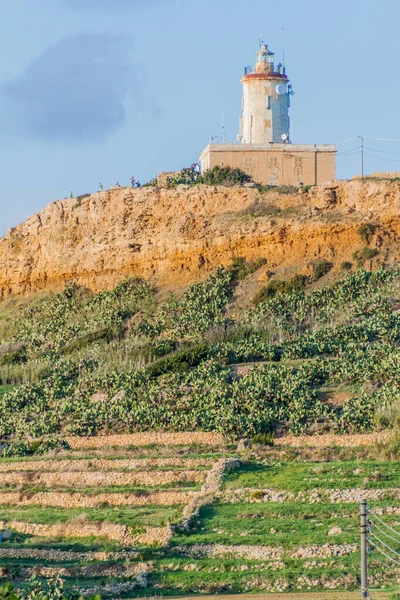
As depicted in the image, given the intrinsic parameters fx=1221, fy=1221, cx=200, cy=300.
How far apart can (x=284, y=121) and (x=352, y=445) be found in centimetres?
2927

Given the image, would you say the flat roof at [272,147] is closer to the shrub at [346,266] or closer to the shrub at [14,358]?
the shrub at [346,266]

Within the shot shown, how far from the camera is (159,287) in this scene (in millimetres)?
49406

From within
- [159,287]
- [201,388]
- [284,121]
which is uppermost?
[284,121]

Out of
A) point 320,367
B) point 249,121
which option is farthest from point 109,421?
point 249,121

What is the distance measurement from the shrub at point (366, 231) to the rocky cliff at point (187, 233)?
155mm

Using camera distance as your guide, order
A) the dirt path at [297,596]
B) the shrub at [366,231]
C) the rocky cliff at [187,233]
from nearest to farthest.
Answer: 1. the dirt path at [297,596]
2. the shrub at [366,231]
3. the rocky cliff at [187,233]

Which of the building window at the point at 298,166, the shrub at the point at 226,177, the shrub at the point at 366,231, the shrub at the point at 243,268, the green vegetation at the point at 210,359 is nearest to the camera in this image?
the green vegetation at the point at 210,359

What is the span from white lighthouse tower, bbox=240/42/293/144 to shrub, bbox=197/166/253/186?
301 cm

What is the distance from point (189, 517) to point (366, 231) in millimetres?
24715

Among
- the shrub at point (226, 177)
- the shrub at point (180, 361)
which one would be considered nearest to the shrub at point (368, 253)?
the shrub at point (226, 177)

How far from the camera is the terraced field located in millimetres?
18703

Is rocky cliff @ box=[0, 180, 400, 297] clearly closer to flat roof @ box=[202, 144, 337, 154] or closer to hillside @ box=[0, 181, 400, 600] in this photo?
hillside @ box=[0, 181, 400, 600]

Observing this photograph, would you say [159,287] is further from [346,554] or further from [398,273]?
[346,554]

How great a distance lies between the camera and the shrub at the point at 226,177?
169 feet
